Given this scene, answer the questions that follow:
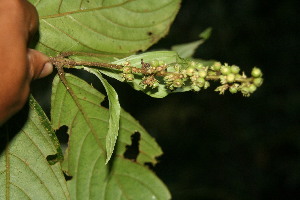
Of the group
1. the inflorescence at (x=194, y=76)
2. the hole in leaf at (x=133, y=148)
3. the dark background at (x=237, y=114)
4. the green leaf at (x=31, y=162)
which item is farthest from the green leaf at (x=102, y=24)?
the dark background at (x=237, y=114)

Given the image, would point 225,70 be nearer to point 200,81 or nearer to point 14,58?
point 200,81

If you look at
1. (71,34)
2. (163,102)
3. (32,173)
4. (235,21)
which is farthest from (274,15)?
(32,173)

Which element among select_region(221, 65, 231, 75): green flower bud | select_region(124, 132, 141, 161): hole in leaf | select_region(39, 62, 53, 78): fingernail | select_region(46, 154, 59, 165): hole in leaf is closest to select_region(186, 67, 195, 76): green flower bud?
select_region(221, 65, 231, 75): green flower bud

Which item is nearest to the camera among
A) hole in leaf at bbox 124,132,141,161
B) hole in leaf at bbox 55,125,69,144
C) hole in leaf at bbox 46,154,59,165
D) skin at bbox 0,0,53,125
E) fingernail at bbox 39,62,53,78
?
skin at bbox 0,0,53,125

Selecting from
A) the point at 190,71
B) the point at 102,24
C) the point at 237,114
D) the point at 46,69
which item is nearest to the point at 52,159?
the point at 46,69

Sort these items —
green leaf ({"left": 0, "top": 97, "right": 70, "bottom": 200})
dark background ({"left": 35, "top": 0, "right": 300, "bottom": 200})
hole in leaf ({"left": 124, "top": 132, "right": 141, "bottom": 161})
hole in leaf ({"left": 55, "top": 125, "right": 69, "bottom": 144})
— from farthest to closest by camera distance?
1. dark background ({"left": 35, "top": 0, "right": 300, "bottom": 200})
2. hole in leaf ({"left": 124, "top": 132, "right": 141, "bottom": 161})
3. hole in leaf ({"left": 55, "top": 125, "right": 69, "bottom": 144})
4. green leaf ({"left": 0, "top": 97, "right": 70, "bottom": 200})

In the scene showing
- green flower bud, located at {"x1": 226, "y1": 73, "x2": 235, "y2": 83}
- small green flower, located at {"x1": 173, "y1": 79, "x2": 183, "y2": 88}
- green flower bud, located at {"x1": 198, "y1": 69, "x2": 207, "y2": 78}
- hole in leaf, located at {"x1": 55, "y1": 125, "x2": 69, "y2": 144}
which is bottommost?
hole in leaf, located at {"x1": 55, "y1": 125, "x2": 69, "y2": 144}

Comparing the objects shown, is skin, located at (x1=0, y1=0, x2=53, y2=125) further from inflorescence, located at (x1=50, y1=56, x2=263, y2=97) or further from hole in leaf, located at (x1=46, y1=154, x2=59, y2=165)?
hole in leaf, located at (x1=46, y1=154, x2=59, y2=165)
